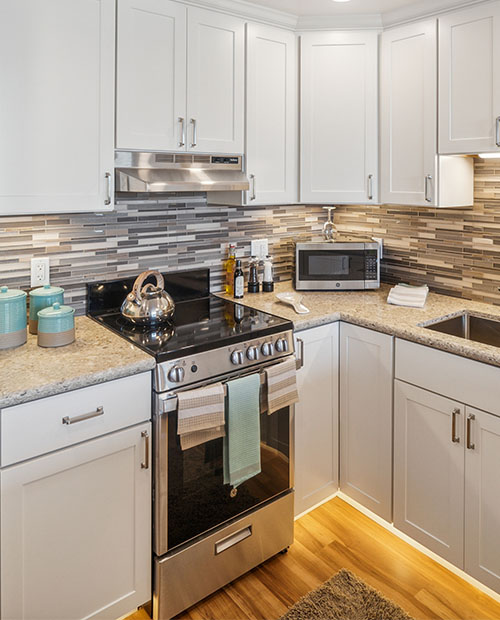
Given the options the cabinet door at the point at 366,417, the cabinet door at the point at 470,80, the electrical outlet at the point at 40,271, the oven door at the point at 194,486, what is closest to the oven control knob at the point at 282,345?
the oven door at the point at 194,486

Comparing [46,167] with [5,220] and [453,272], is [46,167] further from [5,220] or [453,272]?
[453,272]

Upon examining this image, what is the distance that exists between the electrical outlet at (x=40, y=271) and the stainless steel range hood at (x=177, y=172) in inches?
17.6

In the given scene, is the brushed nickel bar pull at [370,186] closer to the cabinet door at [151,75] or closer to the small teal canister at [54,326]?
the cabinet door at [151,75]

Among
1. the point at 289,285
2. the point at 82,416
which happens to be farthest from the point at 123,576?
the point at 289,285

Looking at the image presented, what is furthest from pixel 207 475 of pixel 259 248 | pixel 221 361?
pixel 259 248

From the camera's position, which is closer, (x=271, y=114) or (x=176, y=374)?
(x=176, y=374)

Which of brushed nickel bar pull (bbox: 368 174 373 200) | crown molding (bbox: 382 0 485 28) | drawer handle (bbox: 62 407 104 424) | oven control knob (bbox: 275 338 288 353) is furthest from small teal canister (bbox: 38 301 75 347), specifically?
crown molding (bbox: 382 0 485 28)

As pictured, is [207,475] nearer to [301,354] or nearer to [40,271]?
[301,354]

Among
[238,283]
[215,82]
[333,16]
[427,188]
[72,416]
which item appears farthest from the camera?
[238,283]

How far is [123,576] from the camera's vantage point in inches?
67.8

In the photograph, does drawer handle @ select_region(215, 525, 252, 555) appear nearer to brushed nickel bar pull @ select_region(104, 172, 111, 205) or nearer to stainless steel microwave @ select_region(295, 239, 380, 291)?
stainless steel microwave @ select_region(295, 239, 380, 291)

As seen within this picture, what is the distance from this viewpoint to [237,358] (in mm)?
1850

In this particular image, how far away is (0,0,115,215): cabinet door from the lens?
1.70 metres

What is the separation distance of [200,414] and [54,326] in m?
0.60
